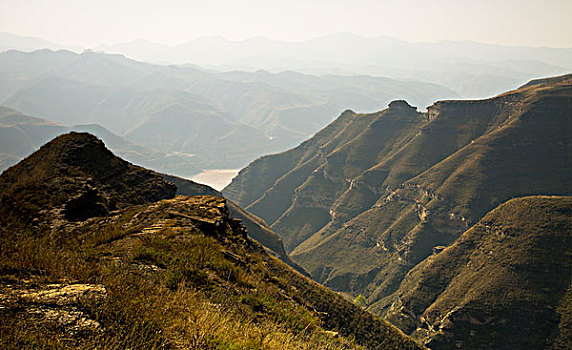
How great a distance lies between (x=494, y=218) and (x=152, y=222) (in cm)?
10650

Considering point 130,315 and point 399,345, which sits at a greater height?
point 130,315

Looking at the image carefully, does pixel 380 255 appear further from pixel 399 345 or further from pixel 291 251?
pixel 399 345

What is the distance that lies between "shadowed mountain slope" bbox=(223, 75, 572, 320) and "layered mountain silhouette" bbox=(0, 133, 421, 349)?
110 metres

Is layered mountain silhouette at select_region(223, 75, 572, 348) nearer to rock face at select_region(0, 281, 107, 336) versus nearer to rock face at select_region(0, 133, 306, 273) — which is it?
rock face at select_region(0, 133, 306, 273)

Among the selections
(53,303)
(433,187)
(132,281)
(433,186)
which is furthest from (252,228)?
(53,303)

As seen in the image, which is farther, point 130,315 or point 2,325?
point 130,315

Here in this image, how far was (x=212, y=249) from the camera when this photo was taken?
11.8m

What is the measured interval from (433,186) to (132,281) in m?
146

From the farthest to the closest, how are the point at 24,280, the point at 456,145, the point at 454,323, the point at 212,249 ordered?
the point at 456,145, the point at 454,323, the point at 212,249, the point at 24,280

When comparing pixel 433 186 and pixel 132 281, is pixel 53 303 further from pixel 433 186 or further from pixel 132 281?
pixel 433 186

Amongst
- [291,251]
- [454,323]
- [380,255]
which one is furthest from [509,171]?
[291,251]

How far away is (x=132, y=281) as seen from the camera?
6.34m

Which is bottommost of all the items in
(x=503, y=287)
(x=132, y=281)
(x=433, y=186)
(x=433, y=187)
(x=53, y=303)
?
(x=503, y=287)

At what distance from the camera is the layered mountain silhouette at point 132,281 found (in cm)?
444
